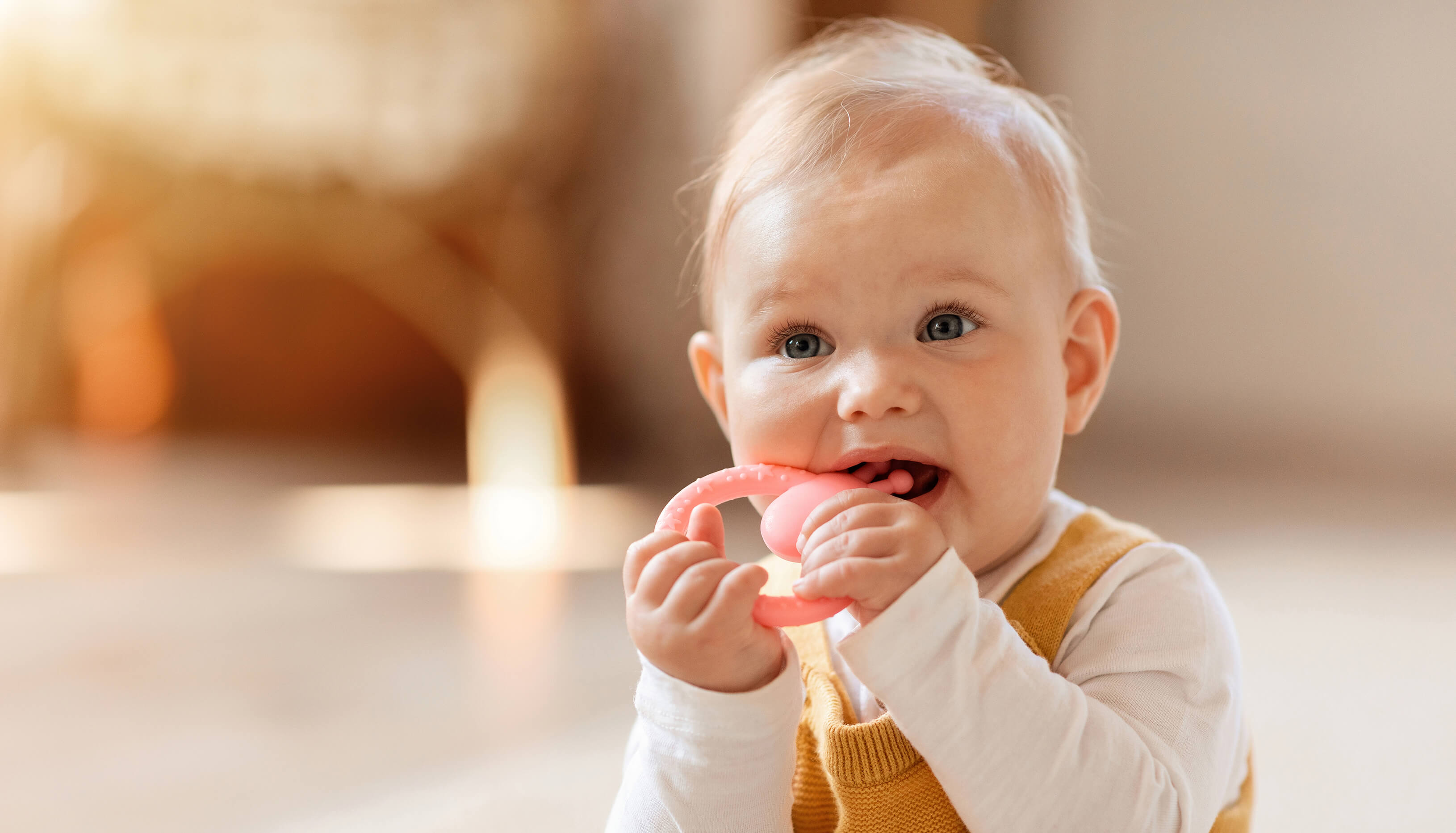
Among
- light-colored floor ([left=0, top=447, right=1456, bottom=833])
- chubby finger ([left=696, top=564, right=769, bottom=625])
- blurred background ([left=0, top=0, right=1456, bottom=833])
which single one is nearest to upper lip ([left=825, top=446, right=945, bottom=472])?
chubby finger ([left=696, top=564, right=769, bottom=625])

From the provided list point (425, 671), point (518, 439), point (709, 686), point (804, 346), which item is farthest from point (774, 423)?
point (518, 439)

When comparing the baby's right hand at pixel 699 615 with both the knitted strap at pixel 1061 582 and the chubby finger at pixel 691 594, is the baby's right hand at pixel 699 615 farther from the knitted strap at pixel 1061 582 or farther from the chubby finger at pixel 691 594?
the knitted strap at pixel 1061 582

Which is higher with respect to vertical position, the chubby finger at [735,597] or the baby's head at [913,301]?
the baby's head at [913,301]

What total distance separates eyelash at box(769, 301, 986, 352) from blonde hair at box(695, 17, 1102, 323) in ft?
0.26

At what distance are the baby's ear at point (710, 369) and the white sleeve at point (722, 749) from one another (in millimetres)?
224

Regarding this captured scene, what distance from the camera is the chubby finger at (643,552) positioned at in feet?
1.69

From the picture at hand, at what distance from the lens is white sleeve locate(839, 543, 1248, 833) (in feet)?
1.59

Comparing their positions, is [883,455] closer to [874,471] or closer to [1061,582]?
[874,471]

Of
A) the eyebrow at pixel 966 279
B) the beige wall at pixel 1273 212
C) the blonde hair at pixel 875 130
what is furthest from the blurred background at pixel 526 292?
the eyebrow at pixel 966 279

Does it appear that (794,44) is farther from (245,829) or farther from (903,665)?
(903,665)

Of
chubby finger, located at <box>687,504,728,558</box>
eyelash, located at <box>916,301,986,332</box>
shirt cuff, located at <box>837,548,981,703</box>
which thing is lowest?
shirt cuff, located at <box>837,548,981,703</box>

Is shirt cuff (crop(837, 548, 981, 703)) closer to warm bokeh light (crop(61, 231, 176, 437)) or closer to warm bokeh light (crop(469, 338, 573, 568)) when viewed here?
warm bokeh light (crop(469, 338, 573, 568))

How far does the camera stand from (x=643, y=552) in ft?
1.69

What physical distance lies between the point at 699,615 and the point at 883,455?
13 centimetres
